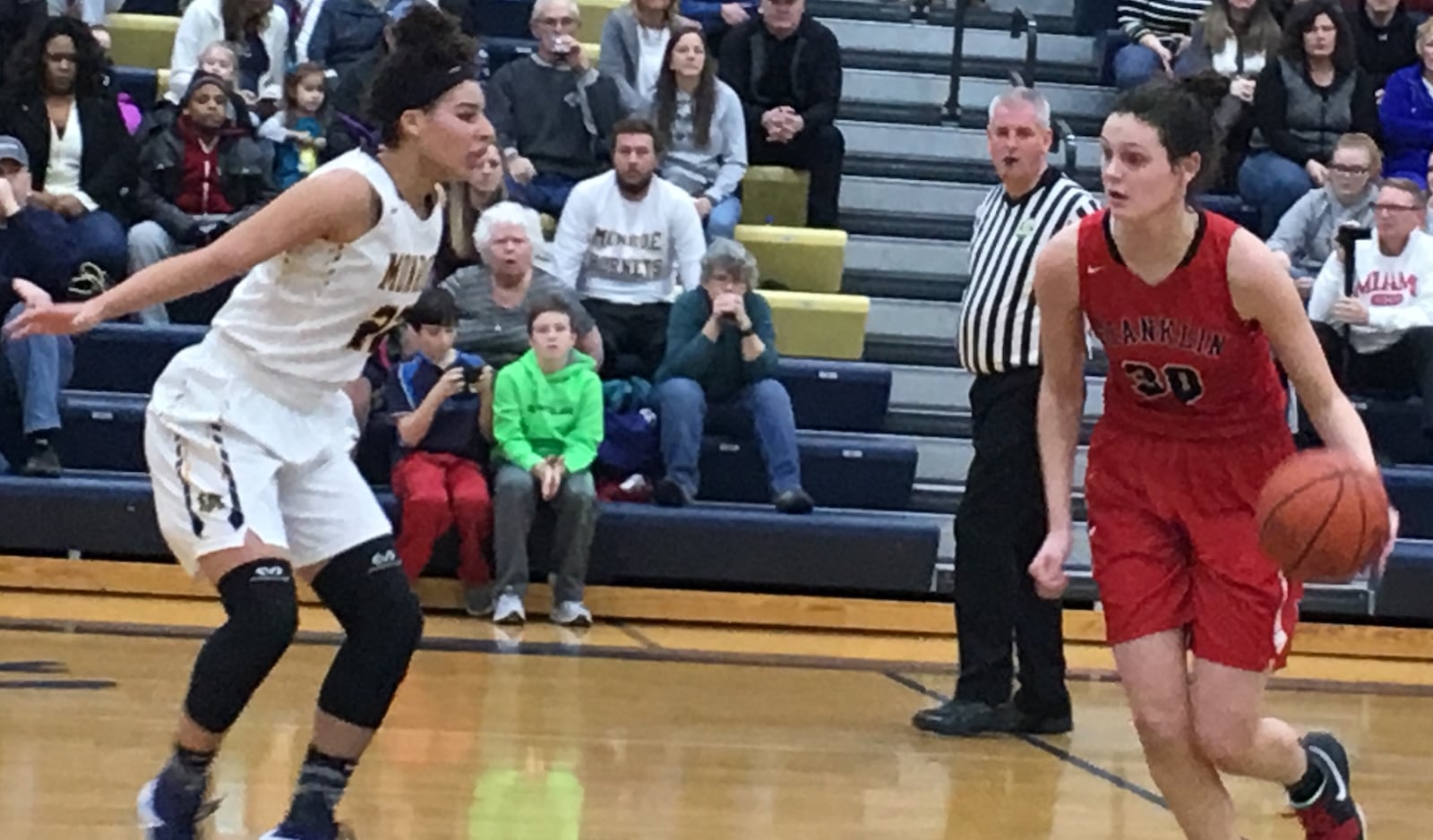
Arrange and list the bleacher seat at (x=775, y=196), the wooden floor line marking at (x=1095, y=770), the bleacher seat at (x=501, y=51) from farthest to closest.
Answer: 1. the bleacher seat at (x=501, y=51)
2. the bleacher seat at (x=775, y=196)
3. the wooden floor line marking at (x=1095, y=770)

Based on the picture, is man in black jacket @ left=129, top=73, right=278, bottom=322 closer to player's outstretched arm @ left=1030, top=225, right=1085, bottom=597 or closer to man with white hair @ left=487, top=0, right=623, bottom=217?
man with white hair @ left=487, top=0, right=623, bottom=217

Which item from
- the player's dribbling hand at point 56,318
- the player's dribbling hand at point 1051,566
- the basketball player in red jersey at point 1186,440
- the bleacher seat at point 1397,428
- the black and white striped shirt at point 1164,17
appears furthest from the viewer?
the black and white striped shirt at point 1164,17

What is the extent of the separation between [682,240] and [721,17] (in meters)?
1.82

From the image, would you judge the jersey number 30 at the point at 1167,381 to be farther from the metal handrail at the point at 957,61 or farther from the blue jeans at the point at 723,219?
the metal handrail at the point at 957,61

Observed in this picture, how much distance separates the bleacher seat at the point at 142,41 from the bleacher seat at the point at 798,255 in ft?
9.73

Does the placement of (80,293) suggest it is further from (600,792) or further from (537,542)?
(600,792)

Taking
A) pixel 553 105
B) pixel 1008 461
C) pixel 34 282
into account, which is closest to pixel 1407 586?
pixel 1008 461

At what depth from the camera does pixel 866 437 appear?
9078 millimetres

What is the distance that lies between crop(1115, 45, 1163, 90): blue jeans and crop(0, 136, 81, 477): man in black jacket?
4995mm

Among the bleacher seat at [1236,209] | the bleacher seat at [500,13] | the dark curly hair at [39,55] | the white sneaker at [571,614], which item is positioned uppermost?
the bleacher seat at [500,13]

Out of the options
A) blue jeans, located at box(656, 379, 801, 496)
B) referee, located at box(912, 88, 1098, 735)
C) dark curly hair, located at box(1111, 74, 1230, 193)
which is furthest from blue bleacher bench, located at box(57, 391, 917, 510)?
dark curly hair, located at box(1111, 74, 1230, 193)

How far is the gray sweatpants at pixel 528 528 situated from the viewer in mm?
7957

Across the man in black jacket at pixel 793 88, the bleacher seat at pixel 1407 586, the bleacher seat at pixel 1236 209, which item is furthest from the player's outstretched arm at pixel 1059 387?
the bleacher seat at pixel 1236 209

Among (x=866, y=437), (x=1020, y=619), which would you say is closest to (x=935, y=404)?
(x=866, y=437)
